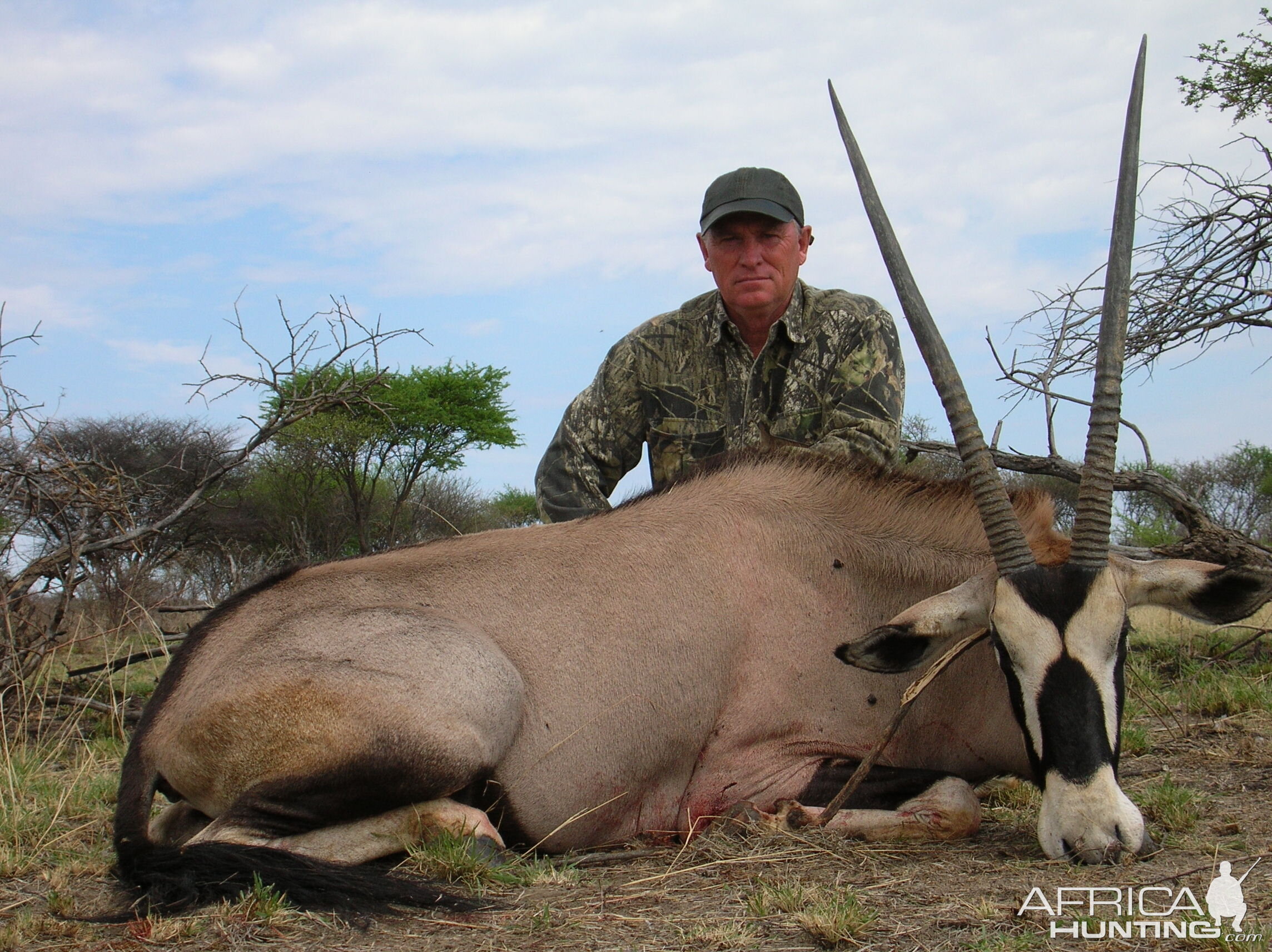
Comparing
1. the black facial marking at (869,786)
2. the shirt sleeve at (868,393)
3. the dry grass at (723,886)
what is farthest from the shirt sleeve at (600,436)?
the dry grass at (723,886)

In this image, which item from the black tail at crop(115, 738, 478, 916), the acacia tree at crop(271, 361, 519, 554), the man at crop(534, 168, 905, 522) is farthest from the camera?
the acacia tree at crop(271, 361, 519, 554)

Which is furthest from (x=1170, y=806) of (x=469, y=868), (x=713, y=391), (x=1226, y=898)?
(x=713, y=391)

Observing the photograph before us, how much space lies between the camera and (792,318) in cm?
577

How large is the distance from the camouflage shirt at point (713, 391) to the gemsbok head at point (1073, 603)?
1.44m

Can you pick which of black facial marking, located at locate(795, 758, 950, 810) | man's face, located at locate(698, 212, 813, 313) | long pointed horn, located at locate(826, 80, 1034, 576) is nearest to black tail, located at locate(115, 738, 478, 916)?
black facial marking, located at locate(795, 758, 950, 810)

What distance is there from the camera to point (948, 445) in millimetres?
8047

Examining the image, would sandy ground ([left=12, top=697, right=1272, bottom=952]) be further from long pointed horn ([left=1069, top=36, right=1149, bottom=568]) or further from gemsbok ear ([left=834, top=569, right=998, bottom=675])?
long pointed horn ([left=1069, top=36, right=1149, bottom=568])

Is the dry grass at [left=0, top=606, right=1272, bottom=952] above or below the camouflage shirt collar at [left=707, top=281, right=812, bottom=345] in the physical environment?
below

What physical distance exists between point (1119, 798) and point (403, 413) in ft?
62.0

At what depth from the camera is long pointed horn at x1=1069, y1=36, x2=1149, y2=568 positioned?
357 cm

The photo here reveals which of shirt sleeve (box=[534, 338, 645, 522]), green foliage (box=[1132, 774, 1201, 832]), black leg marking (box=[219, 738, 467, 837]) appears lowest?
green foliage (box=[1132, 774, 1201, 832])

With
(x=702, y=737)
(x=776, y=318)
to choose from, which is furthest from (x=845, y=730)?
(x=776, y=318)

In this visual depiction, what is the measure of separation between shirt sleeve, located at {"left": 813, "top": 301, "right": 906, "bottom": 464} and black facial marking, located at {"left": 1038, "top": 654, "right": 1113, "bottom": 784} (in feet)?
6.46

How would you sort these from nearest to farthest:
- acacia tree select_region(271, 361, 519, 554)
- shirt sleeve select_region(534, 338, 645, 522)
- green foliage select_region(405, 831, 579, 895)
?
green foliage select_region(405, 831, 579, 895) → shirt sleeve select_region(534, 338, 645, 522) → acacia tree select_region(271, 361, 519, 554)
